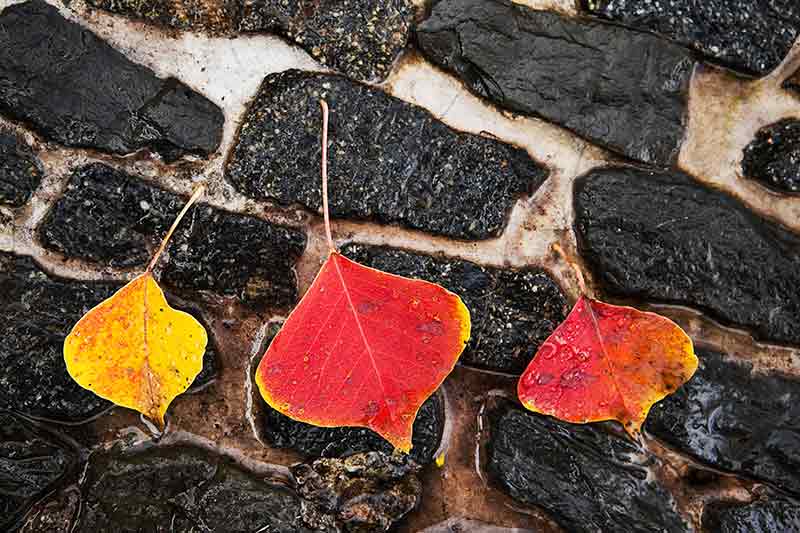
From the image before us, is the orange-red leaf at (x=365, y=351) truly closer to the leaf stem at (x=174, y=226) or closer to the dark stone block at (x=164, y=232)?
the dark stone block at (x=164, y=232)

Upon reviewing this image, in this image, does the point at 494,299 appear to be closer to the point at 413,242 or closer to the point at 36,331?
the point at 413,242

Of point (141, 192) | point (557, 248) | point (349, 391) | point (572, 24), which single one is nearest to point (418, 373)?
point (349, 391)

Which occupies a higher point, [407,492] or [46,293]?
[46,293]

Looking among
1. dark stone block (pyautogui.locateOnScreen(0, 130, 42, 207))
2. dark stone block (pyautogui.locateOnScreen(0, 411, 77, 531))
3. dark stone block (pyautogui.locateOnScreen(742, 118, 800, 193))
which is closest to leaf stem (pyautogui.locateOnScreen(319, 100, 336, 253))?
dark stone block (pyautogui.locateOnScreen(0, 130, 42, 207))

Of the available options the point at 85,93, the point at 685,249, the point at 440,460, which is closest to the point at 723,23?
the point at 685,249

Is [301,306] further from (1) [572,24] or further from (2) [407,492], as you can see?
(1) [572,24]

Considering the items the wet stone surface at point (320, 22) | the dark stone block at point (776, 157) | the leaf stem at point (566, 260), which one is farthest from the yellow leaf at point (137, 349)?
the dark stone block at point (776, 157)
